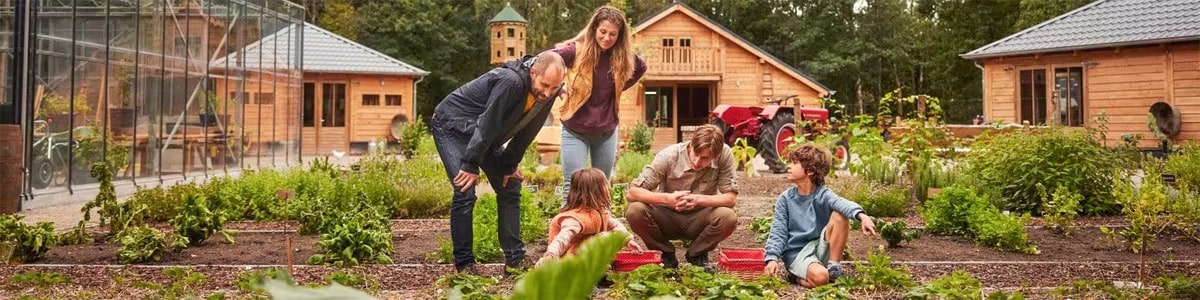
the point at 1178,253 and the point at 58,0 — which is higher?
the point at 58,0

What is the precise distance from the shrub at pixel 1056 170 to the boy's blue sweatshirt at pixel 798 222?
4.19 metres

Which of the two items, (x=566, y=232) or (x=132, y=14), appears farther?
(x=132, y=14)

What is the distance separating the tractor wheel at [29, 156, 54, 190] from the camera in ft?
34.6

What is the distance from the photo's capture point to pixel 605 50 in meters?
5.55

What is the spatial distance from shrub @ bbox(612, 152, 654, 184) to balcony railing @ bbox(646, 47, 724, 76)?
11.4 metres

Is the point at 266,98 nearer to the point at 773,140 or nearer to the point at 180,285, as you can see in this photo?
the point at 773,140

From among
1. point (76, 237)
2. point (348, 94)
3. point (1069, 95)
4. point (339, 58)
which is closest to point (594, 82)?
point (76, 237)

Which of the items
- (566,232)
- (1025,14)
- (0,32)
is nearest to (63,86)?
(0,32)

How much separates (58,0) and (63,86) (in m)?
0.91

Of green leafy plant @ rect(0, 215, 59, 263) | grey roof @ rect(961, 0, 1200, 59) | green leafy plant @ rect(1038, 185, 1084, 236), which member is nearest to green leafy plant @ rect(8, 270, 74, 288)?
green leafy plant @ rect(0, 215, 59, 263)

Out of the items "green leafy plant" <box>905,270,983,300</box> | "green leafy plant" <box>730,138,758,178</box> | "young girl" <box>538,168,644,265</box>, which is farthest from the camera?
"green leafy plant" <box>730,138,758,178</box>

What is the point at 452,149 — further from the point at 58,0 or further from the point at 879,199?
the point at 58,0

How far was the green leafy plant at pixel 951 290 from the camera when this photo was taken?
12.9 feet

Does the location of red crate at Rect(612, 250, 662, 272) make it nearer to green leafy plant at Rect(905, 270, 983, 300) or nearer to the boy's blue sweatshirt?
the boy's blue sweatshirt
